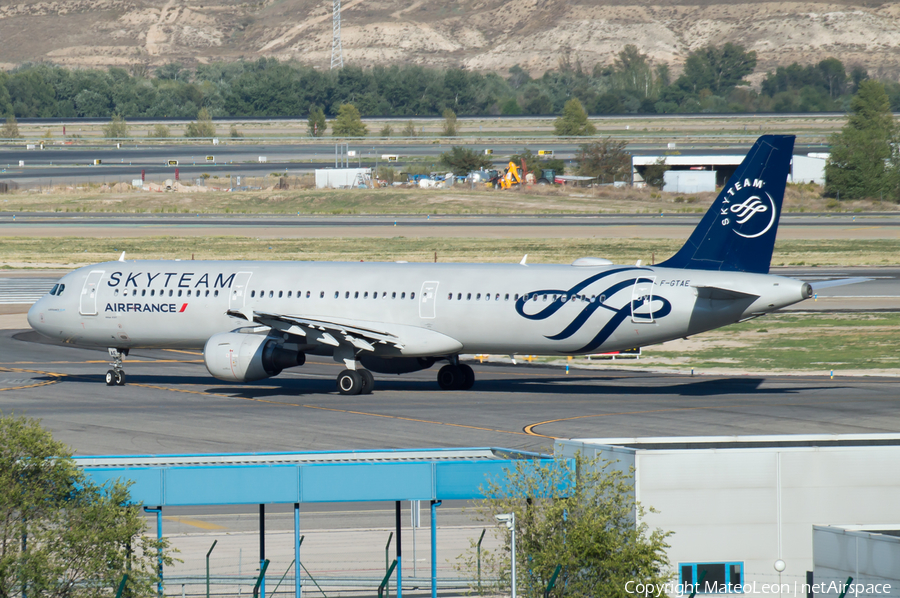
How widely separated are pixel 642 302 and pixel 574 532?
22.3 meters

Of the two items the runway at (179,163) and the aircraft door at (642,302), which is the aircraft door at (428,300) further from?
the runway at (179,163)

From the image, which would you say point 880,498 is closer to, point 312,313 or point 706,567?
point 706,567

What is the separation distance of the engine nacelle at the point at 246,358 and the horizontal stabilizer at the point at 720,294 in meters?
14.3

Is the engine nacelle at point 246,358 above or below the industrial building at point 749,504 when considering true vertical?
above

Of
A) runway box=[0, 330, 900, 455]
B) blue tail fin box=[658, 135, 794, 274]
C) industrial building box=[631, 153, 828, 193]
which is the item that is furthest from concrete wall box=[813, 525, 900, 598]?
industrial building box=[631, 153, 828, 193]

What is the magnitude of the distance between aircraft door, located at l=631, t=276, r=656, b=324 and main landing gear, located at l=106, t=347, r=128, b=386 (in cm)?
2050

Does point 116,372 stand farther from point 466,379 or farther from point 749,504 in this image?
point 749,504

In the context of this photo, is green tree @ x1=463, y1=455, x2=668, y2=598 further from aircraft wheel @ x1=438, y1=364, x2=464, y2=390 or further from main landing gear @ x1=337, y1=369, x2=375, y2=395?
aircraft wheel @ x1=438, y1=364, x2=464, y2=390

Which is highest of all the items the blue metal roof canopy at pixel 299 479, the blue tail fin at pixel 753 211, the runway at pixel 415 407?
the blue tail fin at pixel 753 211

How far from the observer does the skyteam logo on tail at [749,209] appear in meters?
39.0

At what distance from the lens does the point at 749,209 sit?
39.1 meters

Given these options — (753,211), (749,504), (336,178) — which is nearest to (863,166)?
(336,178)

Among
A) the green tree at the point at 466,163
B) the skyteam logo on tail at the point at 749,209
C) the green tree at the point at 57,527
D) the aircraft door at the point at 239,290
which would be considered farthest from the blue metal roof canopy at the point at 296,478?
the green tree at the point at 466,163

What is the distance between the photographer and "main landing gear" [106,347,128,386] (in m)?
44.6
